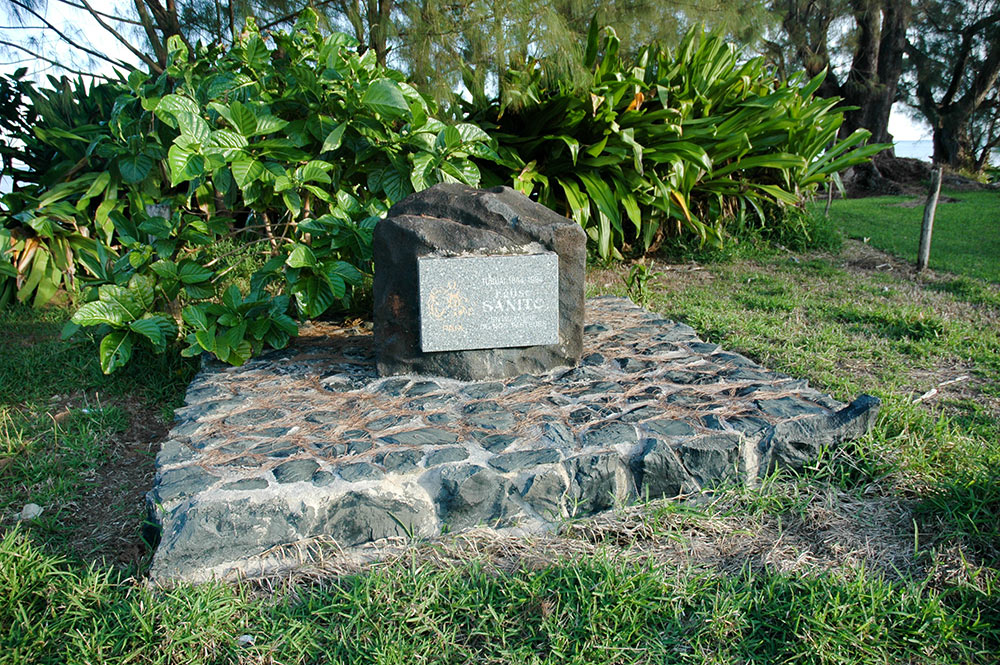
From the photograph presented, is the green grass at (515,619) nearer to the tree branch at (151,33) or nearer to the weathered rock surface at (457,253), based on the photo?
the weathered rock surface at (457,253)

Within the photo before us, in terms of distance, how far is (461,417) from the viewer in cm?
255

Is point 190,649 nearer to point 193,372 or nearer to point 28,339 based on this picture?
point 193,372

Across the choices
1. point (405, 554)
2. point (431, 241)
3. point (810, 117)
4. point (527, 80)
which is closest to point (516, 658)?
point (405, 554)

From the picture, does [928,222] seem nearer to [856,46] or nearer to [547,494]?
[547,494]

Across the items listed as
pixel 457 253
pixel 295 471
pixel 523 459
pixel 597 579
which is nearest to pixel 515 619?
pixel 597 579

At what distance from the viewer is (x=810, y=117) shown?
18.9 feet

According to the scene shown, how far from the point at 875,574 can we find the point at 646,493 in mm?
673

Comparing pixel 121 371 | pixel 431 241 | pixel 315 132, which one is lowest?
pixel 121 371

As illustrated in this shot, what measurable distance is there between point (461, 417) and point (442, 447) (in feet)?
0.85

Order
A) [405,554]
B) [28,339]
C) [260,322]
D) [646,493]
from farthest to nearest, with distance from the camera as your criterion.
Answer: [28,339], [260,322], [646,493], [405,554]

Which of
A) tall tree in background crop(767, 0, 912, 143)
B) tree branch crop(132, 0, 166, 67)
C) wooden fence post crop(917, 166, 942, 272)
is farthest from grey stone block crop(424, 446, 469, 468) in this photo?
tall tree in background crop(767, 0, 912, 143)

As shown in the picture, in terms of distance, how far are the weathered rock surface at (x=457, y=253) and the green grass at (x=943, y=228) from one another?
145 inches

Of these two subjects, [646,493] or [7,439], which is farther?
[7,439]

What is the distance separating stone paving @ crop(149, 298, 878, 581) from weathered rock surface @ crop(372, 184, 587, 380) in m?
0.09
